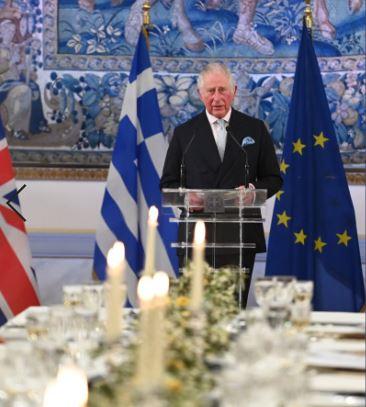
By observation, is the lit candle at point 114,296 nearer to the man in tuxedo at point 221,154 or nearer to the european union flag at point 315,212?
the man in tuxedo at point 221,154

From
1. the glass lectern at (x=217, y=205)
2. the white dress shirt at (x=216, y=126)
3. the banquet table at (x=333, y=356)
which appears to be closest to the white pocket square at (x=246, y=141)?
the white dress shirt at (x=216, y=126)

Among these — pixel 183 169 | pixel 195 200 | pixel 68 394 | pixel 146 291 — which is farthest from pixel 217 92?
pixel 68 394

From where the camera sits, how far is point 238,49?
418 inches

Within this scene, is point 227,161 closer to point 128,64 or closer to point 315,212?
point 315,212

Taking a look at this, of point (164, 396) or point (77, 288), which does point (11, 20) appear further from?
point (164, 396)

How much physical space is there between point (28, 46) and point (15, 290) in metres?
3.99

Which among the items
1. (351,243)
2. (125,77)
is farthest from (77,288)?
(125,77)

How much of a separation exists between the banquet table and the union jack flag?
2727 mm

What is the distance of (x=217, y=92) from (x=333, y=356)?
9.53 ft

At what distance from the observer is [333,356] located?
3.57 metres

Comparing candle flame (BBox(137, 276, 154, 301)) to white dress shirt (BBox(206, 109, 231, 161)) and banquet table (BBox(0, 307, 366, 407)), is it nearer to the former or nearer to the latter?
banquet table (BBox(0, 307, 366, 407))

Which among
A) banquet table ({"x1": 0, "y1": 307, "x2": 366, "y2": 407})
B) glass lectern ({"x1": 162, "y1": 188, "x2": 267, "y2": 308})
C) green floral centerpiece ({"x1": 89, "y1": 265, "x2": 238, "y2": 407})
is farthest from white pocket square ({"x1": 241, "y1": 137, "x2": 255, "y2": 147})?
green floral centerpiece ({"x1": 89, "y1": 265, "x2": 238, "y2": 407})

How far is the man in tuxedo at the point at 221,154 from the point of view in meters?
6.25

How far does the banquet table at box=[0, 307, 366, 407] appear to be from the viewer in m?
3.04
